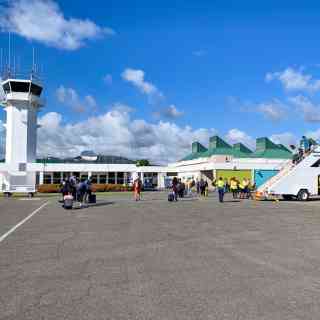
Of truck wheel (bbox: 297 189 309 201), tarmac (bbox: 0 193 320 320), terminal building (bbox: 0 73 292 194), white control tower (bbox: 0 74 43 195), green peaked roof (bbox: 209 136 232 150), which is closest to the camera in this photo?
tarmac (bbox: 0 193 320 320)

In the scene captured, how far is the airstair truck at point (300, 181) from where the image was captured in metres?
29.6

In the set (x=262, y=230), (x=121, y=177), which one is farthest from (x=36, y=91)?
(x=262, y=230)

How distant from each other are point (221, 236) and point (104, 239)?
3.15 meters

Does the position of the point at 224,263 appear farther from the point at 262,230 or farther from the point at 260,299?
the point at 262,230

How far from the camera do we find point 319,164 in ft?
98.9

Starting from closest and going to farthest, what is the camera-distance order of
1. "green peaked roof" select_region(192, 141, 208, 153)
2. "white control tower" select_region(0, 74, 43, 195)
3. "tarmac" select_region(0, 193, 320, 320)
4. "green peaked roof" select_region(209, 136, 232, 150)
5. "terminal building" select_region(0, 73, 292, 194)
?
"tarmac" select_region(0, 193, 320, 320), "terminal building" select_region(0, 73, 292, 194), "white control tower" select_region(0, 74, 43, 195), "green peaked roof" select_region(209, 136, 232, 150), "green peaked roof" select_region(192, 141, 208, 153)

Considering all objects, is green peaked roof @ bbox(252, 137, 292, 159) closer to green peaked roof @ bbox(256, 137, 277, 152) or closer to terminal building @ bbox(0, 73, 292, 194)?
green peaked roof @ bbox(256, 137, 277, 152)

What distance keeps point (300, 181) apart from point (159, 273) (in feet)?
79.6

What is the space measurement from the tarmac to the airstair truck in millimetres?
15879

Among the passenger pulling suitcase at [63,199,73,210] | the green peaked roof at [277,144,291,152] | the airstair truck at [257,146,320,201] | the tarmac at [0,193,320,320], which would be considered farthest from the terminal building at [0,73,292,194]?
the tarmac at [0,193,320,320]

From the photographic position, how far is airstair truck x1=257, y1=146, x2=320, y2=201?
2958cm

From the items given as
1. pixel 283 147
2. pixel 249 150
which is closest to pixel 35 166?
pixel 249 150

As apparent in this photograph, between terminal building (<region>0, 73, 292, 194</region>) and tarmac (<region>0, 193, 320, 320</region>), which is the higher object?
terminal building (<region>0, 73, 292, 194</region>)

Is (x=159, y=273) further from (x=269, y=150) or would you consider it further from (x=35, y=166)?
(x=269, y=150)
